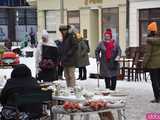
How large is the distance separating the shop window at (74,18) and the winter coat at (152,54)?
25964 mm

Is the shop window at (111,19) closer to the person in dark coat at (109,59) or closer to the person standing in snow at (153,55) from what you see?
the person in dark coat at (109,59)

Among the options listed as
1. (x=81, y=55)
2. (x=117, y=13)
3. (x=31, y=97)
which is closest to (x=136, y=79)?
(x=81, y=55)

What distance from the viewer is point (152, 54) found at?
14.0 metres

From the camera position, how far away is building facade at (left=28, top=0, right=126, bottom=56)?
35931mm

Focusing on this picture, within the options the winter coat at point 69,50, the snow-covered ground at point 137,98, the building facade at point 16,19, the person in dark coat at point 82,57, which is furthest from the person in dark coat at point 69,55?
the building facade at point 16,19

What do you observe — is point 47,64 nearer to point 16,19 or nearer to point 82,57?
point 82,57

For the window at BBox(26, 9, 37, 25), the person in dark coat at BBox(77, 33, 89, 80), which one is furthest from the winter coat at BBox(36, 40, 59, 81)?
the window at BBox(26, 9, 37, 25)

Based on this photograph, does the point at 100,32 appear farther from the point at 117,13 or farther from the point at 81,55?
the point at 81,55

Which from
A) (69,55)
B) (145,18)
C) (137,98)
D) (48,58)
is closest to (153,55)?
→ (137,98)

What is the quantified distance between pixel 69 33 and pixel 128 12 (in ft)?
64.8

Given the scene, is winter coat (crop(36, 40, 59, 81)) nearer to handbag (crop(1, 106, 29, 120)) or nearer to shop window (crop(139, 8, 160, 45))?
handbag (crop(1, 106, 29, 120))

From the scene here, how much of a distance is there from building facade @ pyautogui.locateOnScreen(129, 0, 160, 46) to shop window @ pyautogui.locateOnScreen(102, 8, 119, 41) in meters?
2.29

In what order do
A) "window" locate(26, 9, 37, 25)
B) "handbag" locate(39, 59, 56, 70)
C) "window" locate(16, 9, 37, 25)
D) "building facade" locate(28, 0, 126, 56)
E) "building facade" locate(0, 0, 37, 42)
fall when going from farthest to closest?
"window" locate(16, 9, 37, 25)
"window" locate(26, 9, 37, 25)
"building facade" locate(0, 0, 37, 42)
"building facade" locate(28, 0, 126, 56)
"handbag" locate(39, 59, 56, 70)

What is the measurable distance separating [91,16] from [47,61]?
83.4 feet
